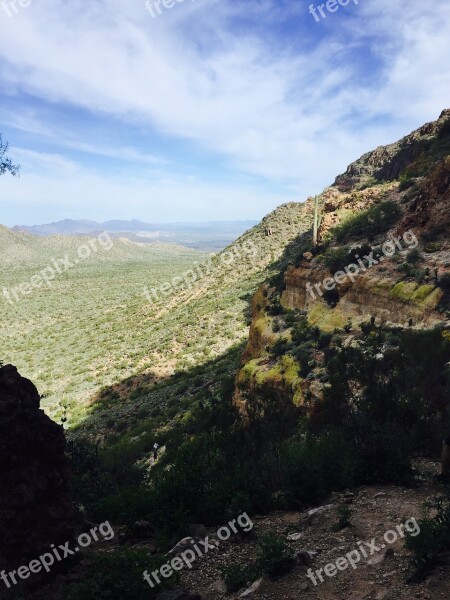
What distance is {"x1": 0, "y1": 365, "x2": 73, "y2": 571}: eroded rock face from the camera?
5660mm

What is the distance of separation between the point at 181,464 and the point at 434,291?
36.5ft

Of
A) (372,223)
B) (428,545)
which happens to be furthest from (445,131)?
(428,545)

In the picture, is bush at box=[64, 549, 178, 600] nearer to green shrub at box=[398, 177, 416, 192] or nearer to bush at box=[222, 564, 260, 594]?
bush at box=[222, 564, 260, 594]

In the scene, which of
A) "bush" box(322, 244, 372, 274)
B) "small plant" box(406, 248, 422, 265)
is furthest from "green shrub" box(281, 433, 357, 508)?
"bush" box(322, 244, 372, 274)

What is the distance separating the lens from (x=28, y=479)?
602cm

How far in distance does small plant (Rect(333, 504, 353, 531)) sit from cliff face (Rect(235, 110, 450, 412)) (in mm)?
5463

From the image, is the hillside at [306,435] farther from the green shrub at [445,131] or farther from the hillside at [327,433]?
the green shrub at [445,131]

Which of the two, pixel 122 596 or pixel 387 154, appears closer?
pixel 122 596

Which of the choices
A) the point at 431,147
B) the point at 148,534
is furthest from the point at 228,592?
the point at 431,147

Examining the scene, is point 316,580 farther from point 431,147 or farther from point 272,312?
point 431,147

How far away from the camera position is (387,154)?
51531 mm

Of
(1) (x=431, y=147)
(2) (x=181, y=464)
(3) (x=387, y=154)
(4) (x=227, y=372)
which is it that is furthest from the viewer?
(3) (x=387, y=154)

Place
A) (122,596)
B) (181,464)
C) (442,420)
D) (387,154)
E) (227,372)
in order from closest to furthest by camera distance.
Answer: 1. (122,596)
2. (181,464)
3. (442,420)
4. (227,372)
5. (387,154)

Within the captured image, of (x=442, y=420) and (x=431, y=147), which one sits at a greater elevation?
(x=431, y=147)
